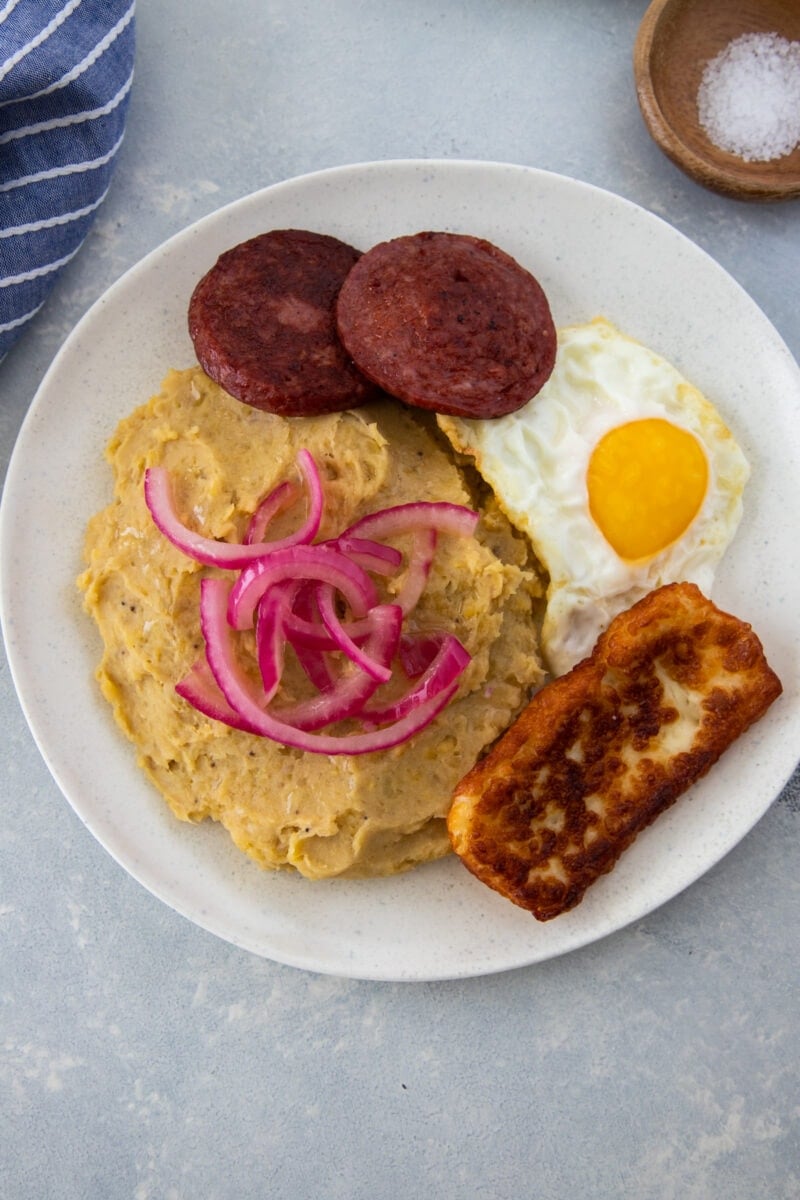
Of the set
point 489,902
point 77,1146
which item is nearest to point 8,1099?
point 77,1146

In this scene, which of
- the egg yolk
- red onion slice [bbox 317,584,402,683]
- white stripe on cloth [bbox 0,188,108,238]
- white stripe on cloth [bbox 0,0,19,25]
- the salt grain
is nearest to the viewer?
red onion slice [bbox 317,584,402,683]

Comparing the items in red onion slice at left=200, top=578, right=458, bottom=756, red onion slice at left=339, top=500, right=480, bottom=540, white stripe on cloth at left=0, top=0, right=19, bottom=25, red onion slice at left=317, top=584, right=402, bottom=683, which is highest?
white stripe on cloth at left=0, top=0, right=19, bottom=25

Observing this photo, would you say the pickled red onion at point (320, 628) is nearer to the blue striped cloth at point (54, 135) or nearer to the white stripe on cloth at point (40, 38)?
the blue striped cloth at point (54, 135)

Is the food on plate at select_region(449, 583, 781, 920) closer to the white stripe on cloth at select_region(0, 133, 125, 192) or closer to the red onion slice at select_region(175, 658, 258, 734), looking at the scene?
the red onion slice at select_region(175, 658, 258, 734)

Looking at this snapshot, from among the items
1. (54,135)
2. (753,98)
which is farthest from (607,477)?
(54,135)

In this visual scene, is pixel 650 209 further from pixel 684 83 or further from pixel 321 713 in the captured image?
pixel 321 713

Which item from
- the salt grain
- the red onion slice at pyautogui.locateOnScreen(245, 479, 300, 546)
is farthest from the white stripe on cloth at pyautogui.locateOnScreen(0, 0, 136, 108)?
the salt grain

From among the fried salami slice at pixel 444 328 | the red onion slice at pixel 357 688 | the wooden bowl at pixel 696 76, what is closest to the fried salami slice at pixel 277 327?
the fried salami slice at pixel 444 328

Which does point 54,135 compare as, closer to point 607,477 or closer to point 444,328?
point 444,328
